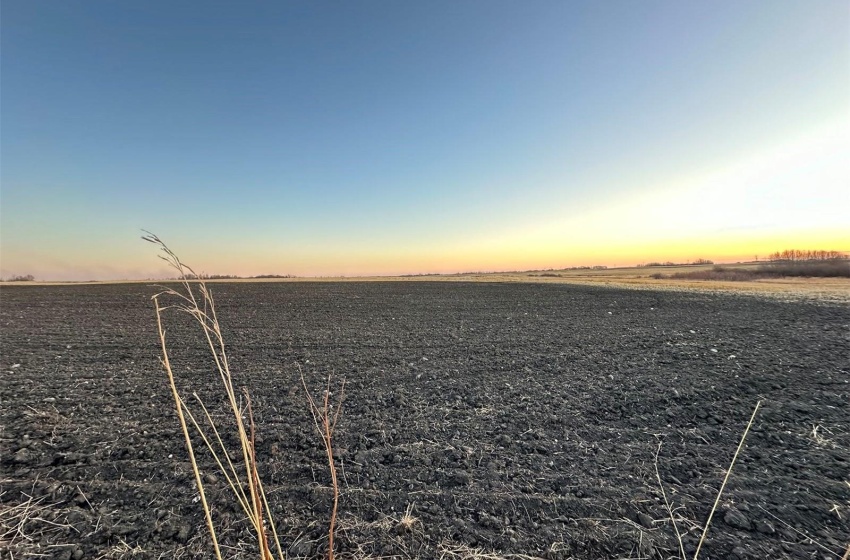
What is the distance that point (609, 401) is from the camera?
15.7 ft

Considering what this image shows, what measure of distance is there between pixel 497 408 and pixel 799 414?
3267 mm

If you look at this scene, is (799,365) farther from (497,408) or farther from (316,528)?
(316,528)

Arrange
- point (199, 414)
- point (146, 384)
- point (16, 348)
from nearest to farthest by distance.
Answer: point (199, 414)
point (146, 384)
point (16, 348)

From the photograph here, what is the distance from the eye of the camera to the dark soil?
249 centimetres

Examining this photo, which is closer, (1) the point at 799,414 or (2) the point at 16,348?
(1) the point at 799,414

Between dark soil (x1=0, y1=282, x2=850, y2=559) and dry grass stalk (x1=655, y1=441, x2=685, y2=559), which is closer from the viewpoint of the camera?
dry grass stalk (x1=655, y1=441, x2=685, y2=559)

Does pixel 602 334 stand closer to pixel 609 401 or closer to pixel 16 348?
pixel 609 401

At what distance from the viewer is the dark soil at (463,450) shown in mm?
2494

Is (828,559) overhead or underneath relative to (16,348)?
underneath

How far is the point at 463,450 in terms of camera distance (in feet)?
11.8

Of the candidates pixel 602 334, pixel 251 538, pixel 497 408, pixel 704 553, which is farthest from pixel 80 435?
pixel 602 334

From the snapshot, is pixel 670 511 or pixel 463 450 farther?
pixel 463 450

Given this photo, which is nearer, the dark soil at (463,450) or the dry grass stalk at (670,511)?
the dry grass stalk at (670,511)

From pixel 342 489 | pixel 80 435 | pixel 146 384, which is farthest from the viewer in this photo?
pixel 146 384
